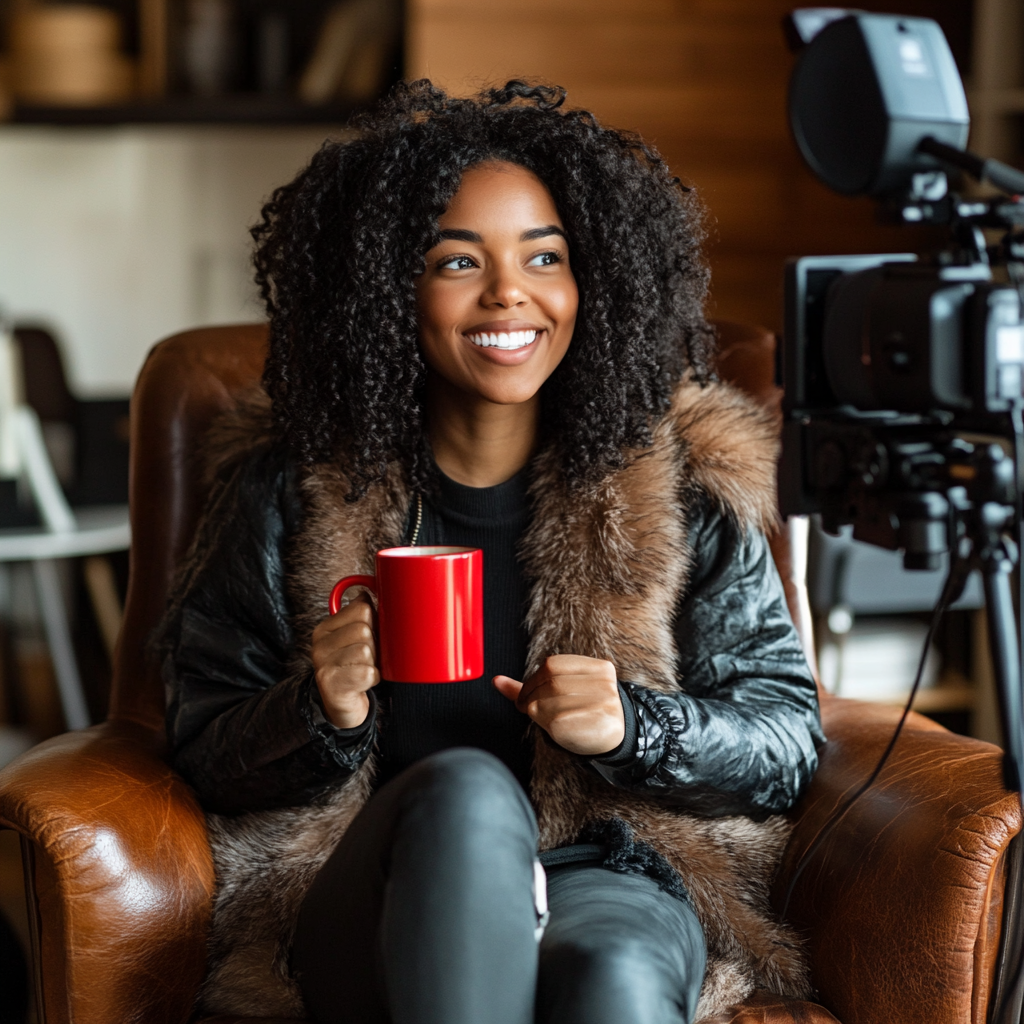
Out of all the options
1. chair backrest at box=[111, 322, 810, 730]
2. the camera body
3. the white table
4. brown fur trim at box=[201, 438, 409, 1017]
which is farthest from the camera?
the white table

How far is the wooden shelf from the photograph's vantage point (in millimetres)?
3027

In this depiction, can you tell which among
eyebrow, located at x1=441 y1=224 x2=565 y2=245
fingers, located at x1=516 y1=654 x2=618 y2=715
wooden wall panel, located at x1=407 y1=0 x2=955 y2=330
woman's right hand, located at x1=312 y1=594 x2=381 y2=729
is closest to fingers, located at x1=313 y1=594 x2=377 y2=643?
woman's right hand, located at x1=312 y1=594 x2=381 y2=729

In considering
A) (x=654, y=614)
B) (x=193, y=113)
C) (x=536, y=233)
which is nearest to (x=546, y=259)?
(x=536, y=233)

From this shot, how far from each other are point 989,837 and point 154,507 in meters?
1.00

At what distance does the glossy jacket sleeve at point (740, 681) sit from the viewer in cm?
121

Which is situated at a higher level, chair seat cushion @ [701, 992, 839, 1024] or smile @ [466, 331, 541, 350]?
smile @ [466, 331, 541, 350]

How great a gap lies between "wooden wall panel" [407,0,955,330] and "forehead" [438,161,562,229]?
140cm

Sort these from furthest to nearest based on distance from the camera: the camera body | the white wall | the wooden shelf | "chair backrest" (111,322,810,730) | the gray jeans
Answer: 1. the white wall
2. the wooden shelf
3. "chair backrest" (111,322,810,730)
4. the gray jeans
5. the camera body

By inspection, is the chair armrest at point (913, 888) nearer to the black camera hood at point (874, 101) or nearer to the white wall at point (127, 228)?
the black camera hood at point (874, 101)

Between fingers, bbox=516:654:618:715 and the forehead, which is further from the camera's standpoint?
the forehead

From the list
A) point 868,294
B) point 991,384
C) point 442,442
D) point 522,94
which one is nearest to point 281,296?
point 442,442

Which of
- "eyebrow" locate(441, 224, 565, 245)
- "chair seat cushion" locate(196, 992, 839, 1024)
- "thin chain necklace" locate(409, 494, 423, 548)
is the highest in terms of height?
"eyebrow" locate(441, 224, 565, 245)

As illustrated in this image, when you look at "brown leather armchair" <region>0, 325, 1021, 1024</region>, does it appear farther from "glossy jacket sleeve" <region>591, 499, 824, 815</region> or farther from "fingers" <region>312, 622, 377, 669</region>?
"fingers" <region>312, 622, 377, 669</region>

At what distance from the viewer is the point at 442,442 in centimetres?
137
